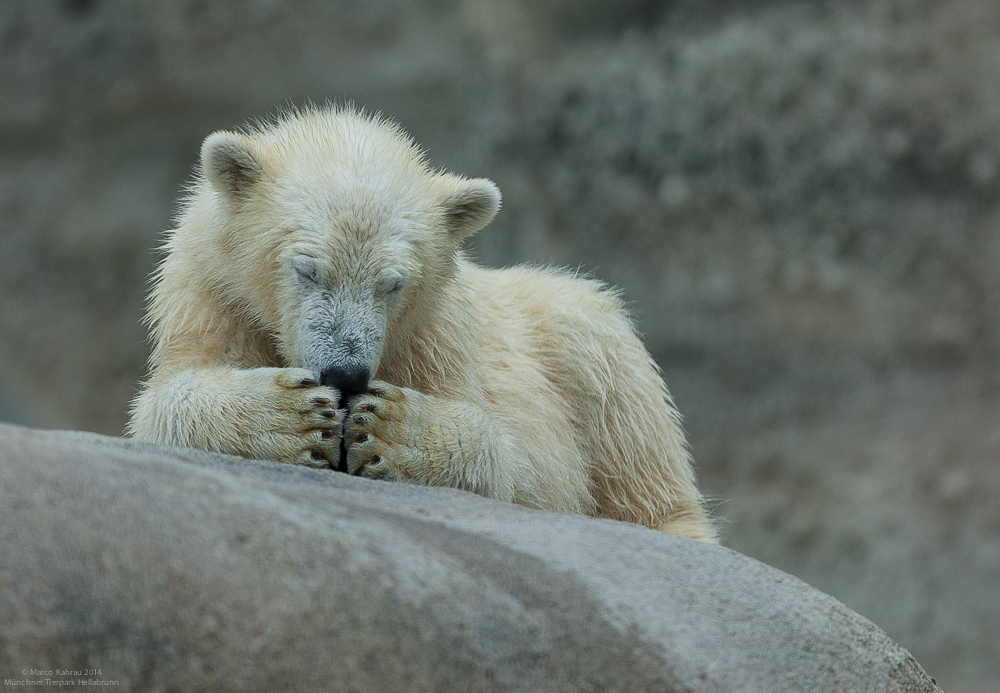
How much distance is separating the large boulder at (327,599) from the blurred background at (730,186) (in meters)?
4.18

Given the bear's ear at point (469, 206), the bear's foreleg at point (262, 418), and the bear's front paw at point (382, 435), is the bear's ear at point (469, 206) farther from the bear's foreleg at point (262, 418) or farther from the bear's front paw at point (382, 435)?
the bear's foreleg at point (262, 418)

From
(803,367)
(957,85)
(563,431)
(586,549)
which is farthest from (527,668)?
(957,85)

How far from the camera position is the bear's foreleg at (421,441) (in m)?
2.97

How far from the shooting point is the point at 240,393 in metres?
2.94

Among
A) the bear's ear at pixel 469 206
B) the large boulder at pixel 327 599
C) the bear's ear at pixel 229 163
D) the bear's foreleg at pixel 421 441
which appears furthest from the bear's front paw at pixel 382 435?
the bear's ear at pixel 229 163

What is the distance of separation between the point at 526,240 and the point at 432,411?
12.8 ft

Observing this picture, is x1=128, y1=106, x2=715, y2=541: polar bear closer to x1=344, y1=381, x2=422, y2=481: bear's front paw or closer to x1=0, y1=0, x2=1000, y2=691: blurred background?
x1=344, y1=381, x2=422, y2=481: bear's front paw

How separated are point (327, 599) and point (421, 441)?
106cm

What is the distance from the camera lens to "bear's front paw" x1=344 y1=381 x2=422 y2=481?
2.96 metres

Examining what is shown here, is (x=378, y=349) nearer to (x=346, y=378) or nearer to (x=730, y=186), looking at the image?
(x=346, y=378)

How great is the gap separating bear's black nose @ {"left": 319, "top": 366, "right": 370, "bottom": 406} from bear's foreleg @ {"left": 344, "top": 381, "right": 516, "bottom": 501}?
5 cm

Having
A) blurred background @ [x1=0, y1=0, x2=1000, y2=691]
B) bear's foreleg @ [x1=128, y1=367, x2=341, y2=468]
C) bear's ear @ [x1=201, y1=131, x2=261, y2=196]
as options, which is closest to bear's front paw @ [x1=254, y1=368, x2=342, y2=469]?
bear's foreleg @ [x1=128, y1=367, x2=341, y2=468]

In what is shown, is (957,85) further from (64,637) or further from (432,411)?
(64,637)

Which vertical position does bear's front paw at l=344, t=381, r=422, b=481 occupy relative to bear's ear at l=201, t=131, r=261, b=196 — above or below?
below
